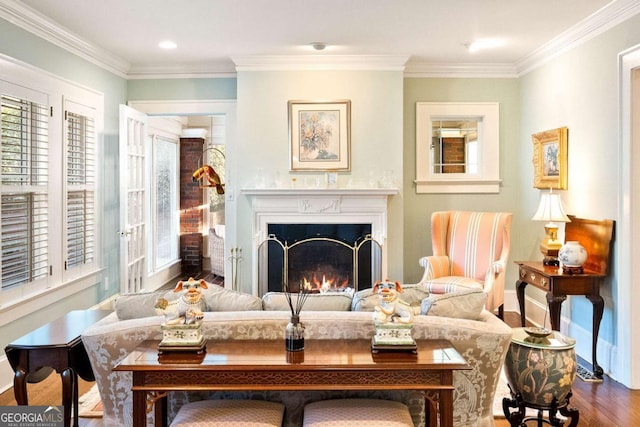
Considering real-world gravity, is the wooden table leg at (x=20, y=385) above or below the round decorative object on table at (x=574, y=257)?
below

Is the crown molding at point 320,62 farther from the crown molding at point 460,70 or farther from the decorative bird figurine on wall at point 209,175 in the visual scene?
the decorative bird figurine on wall at point 209,175

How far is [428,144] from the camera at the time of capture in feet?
17.7

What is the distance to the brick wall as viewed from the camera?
7.94 metres

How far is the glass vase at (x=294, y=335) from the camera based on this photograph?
208 cm

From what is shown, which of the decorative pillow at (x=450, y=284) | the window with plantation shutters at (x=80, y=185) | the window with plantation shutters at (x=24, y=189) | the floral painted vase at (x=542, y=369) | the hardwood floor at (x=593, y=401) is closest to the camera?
the floral painted vase at (x=542, y=369)

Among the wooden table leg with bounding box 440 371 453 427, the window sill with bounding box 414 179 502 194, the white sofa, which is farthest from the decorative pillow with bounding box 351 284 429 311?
the window sill with bounding box 414 179 502 194

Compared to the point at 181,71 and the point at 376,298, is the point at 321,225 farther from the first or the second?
the point at 376,298

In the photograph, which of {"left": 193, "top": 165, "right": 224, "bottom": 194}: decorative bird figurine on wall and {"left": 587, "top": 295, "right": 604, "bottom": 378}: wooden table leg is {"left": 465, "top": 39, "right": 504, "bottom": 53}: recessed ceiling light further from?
{"left": 193, "top": 165, "right": 224, "bottom": 194}: decorative bird figurine on wall

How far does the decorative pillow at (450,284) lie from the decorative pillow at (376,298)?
2.06 metres

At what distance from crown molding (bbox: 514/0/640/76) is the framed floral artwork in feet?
6.08

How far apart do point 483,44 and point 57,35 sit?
363 centimetres

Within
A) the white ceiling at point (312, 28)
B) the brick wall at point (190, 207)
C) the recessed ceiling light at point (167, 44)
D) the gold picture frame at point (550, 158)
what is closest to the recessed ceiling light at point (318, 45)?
the white ceiling at point (312, 28)

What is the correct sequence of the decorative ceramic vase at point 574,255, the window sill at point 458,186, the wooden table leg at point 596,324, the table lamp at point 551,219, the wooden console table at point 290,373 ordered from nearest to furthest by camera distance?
1. the wooden console table at point 290,373
2. the wooden table leg at point 596,324
3. the decorative ceramic vase at point 574,255
4. the table lamp at point 551,219
5. the window sill at point 458,186
